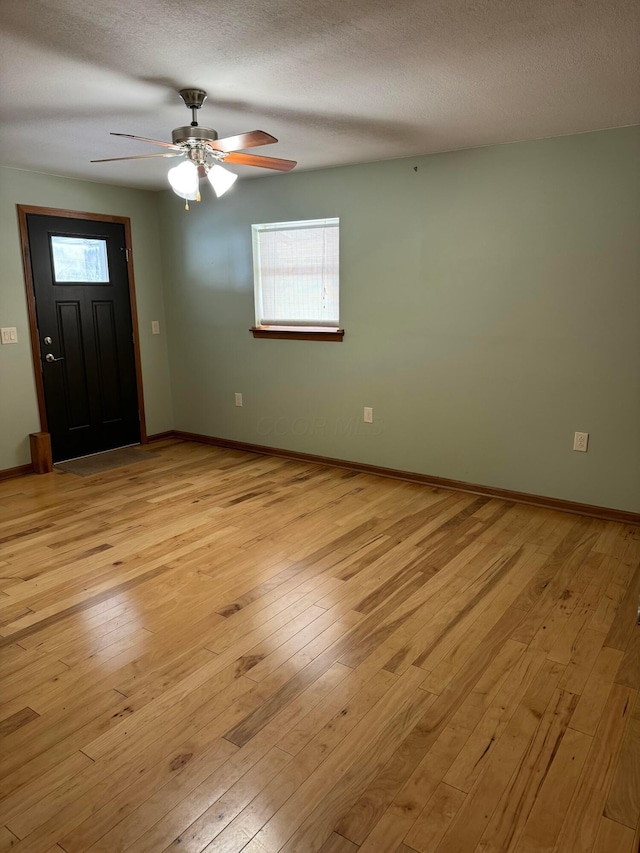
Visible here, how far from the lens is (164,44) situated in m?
2.18

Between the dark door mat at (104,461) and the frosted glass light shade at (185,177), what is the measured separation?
2706 mm

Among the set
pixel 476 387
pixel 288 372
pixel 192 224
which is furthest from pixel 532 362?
pixel 192 224

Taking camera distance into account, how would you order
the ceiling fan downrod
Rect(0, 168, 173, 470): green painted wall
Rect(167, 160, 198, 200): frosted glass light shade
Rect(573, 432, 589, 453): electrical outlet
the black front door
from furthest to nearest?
the black front door, Rect(0, 168, 173, 470): green painted wall, Rect(573, 432, 589, 453): electrical outlet, Rect(167, 160, 198, 200): frosted glass light shade, the ceiling fan downrod

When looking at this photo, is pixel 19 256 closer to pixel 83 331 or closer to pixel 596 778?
pixel 83 331

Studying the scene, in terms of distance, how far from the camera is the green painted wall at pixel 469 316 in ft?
11.4

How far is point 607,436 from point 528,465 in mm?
530

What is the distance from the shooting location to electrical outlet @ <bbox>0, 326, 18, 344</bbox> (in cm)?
452

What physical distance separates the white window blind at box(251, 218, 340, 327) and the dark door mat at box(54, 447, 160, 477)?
5.29 ft

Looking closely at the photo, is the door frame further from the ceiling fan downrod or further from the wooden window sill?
the ceiling fan downrod

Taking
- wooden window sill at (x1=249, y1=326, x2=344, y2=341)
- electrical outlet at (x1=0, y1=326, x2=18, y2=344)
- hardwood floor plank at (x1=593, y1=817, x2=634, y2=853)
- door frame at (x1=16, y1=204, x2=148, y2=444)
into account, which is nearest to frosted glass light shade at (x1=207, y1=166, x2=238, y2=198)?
wooden window sill at (x1=249, y1=326, x2=344, y2=341)

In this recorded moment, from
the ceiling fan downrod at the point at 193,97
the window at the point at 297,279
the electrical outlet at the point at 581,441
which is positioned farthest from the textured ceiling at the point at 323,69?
the electrical outlet at the point at 581,441

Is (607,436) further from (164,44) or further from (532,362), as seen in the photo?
(164,44)

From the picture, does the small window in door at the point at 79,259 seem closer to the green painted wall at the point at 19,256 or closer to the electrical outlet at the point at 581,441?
the green painted wall at the point at 19,256

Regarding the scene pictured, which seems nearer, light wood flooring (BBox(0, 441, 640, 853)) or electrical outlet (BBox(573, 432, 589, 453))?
light wood flooring (BBox(0, 441, 640, 853))
